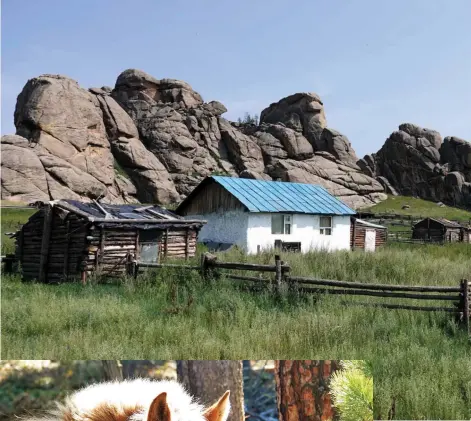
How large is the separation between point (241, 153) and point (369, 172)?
88.6 ft

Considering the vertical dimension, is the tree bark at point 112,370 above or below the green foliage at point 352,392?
above

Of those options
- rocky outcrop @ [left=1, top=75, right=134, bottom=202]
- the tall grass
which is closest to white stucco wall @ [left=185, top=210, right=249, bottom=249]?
the tall grass

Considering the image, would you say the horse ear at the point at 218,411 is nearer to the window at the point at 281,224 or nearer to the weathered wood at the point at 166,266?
the weathered wood at the point at 166,266

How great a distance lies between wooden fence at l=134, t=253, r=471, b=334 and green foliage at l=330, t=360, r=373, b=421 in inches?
289

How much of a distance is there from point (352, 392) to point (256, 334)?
519 cm

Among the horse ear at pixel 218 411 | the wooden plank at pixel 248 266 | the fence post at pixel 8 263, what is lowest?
the fence post at pixel 8 263

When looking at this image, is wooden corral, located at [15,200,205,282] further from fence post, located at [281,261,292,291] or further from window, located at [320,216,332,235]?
window, located at [320,216,332,235]

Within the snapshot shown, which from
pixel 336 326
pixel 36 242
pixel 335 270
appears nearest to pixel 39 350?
pixel 336 326

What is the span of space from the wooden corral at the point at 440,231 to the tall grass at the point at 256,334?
106 ft

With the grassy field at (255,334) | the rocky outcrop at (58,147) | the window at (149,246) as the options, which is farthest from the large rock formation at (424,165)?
the grassy field at (255,334)

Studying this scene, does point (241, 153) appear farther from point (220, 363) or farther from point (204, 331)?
point (220, 363)

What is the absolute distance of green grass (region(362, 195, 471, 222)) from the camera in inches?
2692

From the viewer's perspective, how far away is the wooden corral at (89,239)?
1862 centimetres

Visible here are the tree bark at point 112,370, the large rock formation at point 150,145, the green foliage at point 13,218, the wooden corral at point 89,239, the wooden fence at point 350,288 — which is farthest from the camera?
the large rock formation at point 150,145
